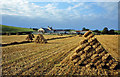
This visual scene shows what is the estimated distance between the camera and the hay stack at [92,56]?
702 centimetres

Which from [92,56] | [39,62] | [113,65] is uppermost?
[92,56]

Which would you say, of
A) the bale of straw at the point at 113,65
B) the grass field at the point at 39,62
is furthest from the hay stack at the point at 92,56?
the grass field at the point at 39,62

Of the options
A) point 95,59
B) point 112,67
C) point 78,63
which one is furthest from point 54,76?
point 112,67

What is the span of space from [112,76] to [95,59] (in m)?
1.55

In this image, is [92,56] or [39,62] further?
[39,62]

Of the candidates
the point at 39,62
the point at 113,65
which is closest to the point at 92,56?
the point at 113,65

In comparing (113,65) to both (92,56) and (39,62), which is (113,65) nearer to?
(92,56)

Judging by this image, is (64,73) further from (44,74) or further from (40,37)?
(40,37)

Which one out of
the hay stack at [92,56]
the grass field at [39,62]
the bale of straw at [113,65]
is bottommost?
the grass field at [39,62]

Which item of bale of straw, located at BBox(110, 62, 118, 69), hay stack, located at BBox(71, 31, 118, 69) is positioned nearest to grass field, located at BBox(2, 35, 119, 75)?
hay stack, located at BBox(71, 31, 118, 69)

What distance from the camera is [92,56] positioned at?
24.0 ft

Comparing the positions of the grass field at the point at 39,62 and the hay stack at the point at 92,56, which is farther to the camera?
the hay stack at the point at 92,56

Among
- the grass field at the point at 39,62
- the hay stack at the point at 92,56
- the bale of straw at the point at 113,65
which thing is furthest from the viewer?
the hay stack at the point at 92,56

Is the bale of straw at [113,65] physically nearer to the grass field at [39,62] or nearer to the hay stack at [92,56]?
the hay stack at [92,56]
